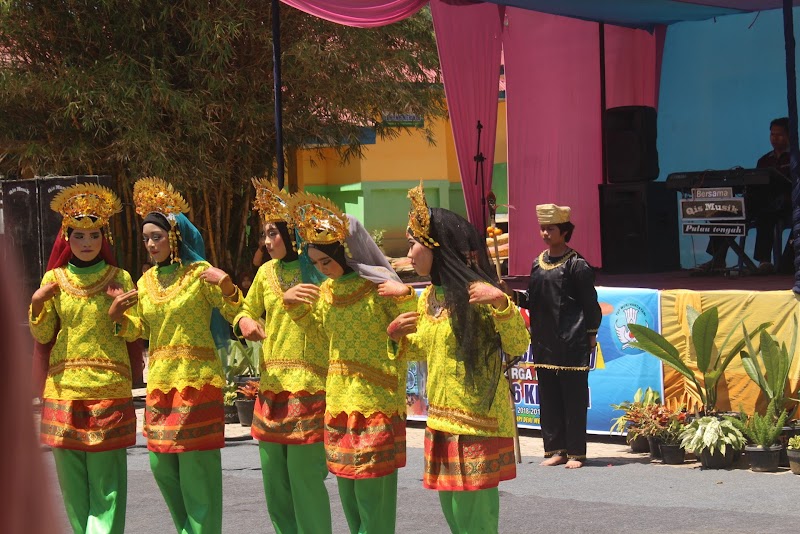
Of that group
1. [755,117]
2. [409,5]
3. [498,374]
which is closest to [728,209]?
[755,117]

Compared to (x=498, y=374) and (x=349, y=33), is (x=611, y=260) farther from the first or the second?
(x=498, y=374)

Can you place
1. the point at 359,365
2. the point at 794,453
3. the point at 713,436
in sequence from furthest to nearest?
the point at 713,436 < the point at 794,453 < the point at 359,365

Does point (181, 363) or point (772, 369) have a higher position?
point (181, 363)

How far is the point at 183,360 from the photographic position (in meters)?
5.77

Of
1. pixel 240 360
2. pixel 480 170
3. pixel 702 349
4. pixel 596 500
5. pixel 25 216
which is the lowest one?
pixel 596 500

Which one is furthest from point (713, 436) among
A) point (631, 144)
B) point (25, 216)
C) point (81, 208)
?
point (631, 144)

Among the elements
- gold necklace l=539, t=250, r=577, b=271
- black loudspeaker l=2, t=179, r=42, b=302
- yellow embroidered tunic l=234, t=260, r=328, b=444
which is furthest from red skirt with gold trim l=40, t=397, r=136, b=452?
black loudspeaker l=2, t=179, r=42, b=302

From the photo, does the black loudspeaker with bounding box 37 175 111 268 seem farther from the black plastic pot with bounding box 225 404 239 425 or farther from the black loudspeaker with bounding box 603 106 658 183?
the black loudspeaker with bounding box 603 106 658 183

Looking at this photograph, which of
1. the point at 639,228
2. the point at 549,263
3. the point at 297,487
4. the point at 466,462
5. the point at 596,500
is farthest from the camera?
the point at 639,228

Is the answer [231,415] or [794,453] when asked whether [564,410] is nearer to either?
[794,453]

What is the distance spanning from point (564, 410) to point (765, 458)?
4.34 feet

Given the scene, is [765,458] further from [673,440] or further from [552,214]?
[552,214]

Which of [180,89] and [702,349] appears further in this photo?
[180,89]

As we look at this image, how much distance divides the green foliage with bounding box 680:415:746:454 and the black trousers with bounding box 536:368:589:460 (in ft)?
2.19
